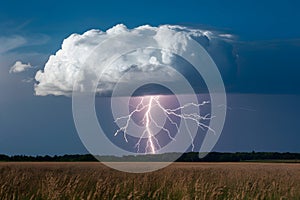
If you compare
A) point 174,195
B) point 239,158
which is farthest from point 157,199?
point 239,158

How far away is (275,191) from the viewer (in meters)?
14.6

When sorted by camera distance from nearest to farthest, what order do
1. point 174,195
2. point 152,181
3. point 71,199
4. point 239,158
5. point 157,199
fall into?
point 71,199 → point 157,199 → point 174,195 → point 152,181 → point 239,158

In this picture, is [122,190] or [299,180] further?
[299,180]

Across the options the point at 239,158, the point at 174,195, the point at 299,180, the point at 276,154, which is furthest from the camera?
the point at 276,154

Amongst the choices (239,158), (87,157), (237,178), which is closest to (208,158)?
(239,158)

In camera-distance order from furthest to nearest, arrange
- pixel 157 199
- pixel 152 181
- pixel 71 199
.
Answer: pixel 152 181 < pixel 157 199 < pixel 71 199

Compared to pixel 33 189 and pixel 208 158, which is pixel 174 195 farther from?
pixel 208 158

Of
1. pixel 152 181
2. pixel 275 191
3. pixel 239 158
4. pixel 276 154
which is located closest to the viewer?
pixel 275 191

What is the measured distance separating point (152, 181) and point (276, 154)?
73483 millimetres

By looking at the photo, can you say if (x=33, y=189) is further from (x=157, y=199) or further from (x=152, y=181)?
(x=152, y=181)

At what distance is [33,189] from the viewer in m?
13.0

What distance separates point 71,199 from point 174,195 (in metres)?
3.23

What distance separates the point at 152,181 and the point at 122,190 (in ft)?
8.28

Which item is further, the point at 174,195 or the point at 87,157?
the point at 87,157
